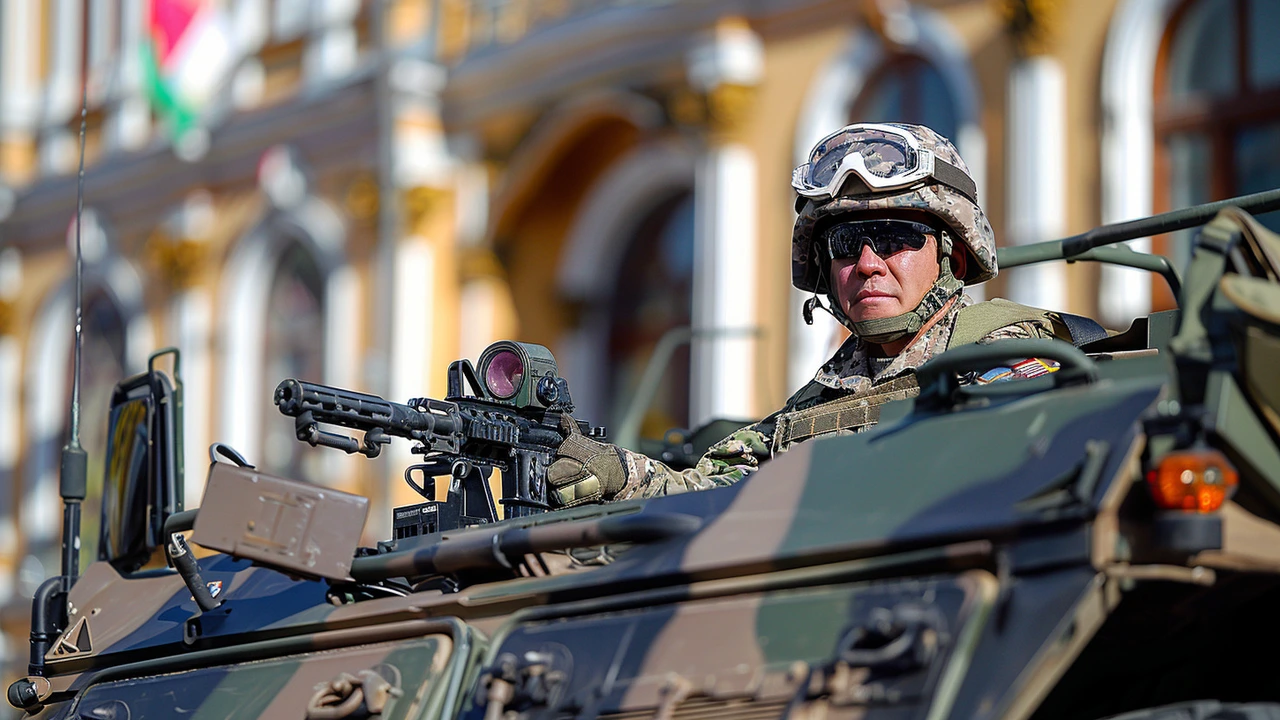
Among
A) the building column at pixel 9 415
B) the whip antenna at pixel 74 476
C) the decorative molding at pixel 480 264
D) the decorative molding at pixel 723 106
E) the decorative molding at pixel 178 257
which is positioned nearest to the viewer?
the whip antenna at pixel 74 476

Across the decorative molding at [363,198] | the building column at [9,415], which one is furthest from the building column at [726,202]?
the building column at [9,415]

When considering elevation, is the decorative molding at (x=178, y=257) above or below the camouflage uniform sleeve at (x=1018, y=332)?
above

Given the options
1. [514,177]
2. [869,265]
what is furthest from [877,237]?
[514,177]

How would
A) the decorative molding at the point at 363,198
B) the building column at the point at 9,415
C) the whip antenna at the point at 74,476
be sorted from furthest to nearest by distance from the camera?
1. the building column at the point at 9,415
2. the decorative molding at the point at 363,198
3. the whip antenna at the point at 74,476

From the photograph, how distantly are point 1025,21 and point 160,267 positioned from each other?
410 inches

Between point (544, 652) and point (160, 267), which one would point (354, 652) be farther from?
point (160, 267)

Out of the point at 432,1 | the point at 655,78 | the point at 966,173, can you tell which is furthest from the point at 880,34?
the point at 966,173

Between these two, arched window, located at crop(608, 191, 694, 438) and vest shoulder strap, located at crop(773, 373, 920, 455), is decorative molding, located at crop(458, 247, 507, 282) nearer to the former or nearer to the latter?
arched window, located at crop(608, 191, 694, 438)

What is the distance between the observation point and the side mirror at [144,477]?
15.5 feet

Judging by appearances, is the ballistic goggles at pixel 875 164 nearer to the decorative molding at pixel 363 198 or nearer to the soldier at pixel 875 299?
the soldier at pixel 875 299

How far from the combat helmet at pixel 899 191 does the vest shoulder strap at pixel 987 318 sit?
0.28 feet

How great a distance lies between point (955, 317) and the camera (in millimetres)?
4457

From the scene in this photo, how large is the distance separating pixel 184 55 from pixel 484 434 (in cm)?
1590

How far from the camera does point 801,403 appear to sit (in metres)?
4.63
